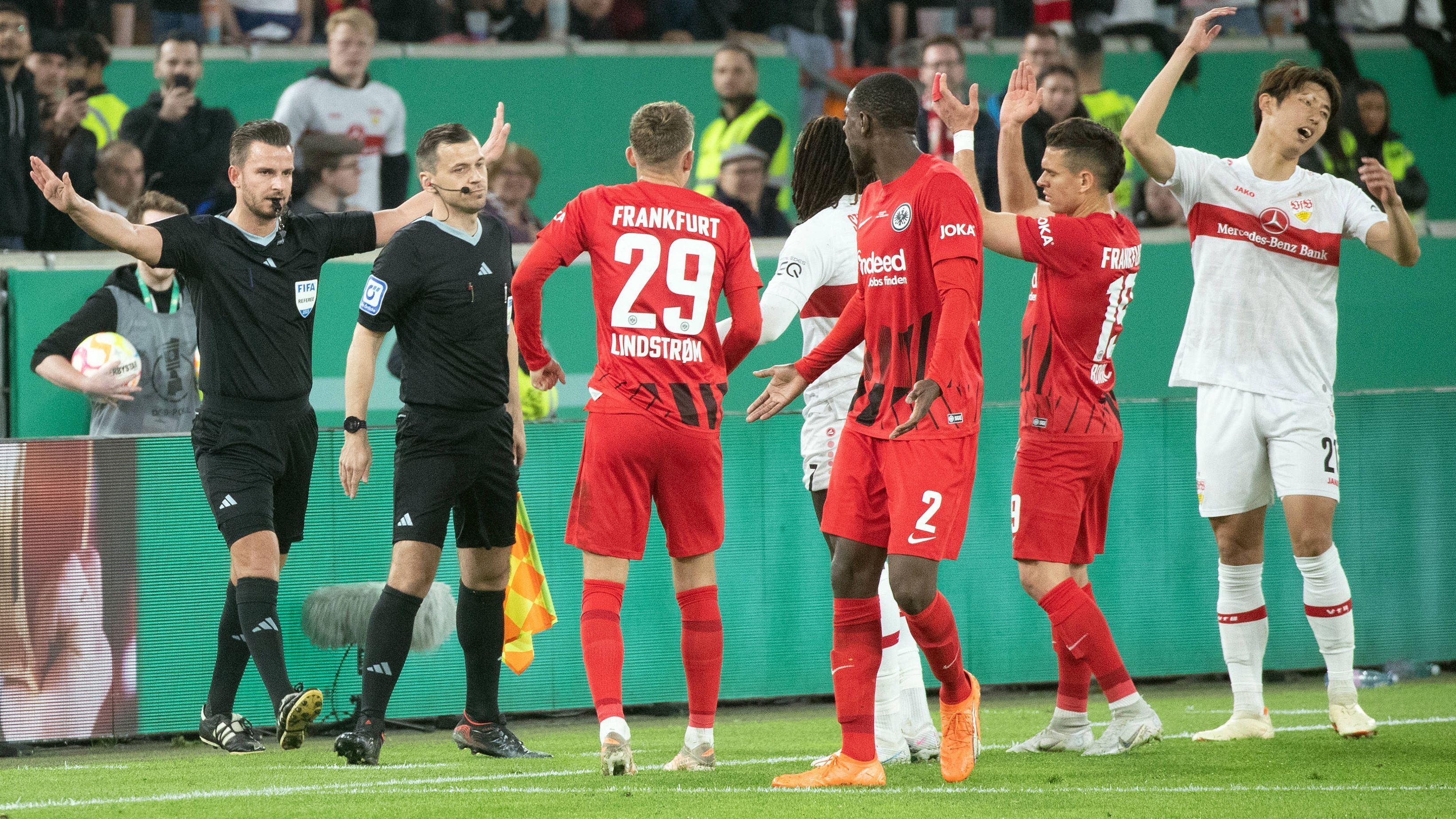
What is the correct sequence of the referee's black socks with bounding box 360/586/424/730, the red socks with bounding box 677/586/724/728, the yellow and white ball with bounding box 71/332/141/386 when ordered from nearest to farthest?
the red socks with bounding box 677/586/724/728, the referee's black socks with bounding box 360/586/424/730, the yellow and white ball with bounding box 71/332/141/386

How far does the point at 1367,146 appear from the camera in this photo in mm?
12156

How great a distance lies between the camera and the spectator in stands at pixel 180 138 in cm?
1047

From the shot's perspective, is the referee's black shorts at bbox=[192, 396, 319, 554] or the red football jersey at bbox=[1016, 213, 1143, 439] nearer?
the red football jersey at bbox=[1016, 213, 1143, 439]

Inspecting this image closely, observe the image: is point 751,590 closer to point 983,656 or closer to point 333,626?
point 983,656

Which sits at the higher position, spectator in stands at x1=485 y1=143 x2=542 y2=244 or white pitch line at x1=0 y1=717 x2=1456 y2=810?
spectator in stands at x1=485 y1=143 x2=542 y2=244

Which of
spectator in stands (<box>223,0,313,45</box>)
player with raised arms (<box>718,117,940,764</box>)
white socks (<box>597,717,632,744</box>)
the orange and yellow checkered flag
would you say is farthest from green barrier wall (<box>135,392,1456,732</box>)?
spectator in stands (<box>223,0,313,45</box>)

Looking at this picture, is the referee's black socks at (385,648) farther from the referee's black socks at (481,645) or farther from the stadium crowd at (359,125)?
the stadium crowd at (359,125)

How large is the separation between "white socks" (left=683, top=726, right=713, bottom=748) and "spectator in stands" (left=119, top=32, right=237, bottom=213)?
19.8 feet

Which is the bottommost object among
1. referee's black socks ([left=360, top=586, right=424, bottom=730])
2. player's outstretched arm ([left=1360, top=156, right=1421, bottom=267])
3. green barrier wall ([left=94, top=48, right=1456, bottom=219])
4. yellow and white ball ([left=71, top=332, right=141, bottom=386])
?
referee's black socks ([left=360, top=586, right=424, bottom=730])

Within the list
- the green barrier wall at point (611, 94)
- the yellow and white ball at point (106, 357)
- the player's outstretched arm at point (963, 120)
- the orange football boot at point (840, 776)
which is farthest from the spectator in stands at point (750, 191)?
the orange football boot at point (840, 776)

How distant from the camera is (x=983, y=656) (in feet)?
29.6

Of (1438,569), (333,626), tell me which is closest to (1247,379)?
(1438,569)

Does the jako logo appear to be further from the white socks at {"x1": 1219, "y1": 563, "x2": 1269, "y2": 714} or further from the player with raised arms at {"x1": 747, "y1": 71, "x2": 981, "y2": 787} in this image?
the white socks at {"x1": 1219, "y1": 563, "x2": 1269, "y2": 714}

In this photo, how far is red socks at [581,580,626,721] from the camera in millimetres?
5477
